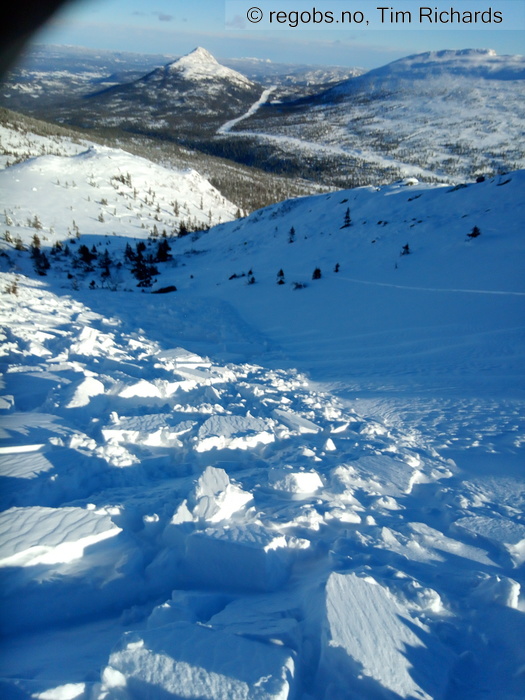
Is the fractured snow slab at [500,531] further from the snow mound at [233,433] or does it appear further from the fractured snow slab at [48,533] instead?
the fractured snow slab at [48,533]

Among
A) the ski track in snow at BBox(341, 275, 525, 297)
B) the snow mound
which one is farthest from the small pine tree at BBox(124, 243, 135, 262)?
the snow mound

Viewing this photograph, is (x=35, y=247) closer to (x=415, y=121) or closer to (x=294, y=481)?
(x=294, y=481)

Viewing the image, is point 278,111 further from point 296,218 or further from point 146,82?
point 296,218

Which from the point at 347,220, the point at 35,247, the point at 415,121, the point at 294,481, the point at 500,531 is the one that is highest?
the point at 415,121

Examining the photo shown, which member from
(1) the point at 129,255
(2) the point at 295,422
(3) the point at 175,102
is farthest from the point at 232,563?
(3) the point at 175,102

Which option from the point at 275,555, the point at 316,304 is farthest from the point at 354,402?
the point at 316,304

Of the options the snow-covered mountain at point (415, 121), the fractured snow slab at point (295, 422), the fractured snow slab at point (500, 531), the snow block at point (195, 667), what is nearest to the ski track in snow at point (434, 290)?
the fractured snow slab at point (295, 422)
